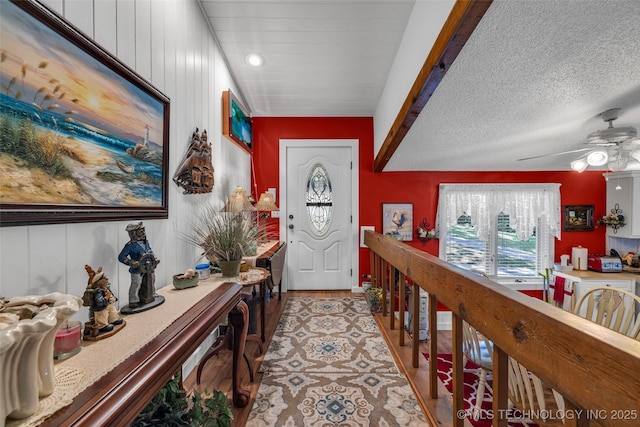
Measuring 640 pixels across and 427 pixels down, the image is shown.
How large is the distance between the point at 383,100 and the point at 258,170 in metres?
1.89

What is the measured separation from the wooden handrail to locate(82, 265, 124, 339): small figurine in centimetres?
127

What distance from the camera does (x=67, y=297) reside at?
1.90 feet

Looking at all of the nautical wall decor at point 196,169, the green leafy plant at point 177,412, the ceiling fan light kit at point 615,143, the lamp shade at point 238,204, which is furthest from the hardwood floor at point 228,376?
the ceiling fan light kit at point 615,143

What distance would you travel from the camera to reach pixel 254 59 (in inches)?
96.5

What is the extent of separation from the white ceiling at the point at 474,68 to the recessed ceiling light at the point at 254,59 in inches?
2.4

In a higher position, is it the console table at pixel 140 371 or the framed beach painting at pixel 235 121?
the framed beach painting at pixel 235 121

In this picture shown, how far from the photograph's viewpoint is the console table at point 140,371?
1.73ft

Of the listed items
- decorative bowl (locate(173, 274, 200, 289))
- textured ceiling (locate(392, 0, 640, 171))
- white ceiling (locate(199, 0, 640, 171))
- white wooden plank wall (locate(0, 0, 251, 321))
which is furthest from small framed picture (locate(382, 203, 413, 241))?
decorative bowl (locate(173, 274, 200, 289))

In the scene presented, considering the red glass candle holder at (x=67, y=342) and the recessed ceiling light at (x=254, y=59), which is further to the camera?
the recessed ceiling light at (x=254, y=59)

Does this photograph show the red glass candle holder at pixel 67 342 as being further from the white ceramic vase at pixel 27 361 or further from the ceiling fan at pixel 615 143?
the ceiling fan at pixel 615 143

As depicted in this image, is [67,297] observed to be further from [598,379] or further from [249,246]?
[249,246]

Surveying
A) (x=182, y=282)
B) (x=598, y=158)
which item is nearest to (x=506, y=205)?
(x=598, y=158)

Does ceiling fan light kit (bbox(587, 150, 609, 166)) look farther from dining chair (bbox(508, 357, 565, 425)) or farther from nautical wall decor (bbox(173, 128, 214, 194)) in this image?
nautical wall decor (bbox(173, 128, 214, 194))

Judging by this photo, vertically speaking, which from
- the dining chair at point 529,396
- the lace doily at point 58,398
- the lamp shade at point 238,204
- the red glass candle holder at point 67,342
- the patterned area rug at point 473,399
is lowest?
the patterned area rug at point 473,399
